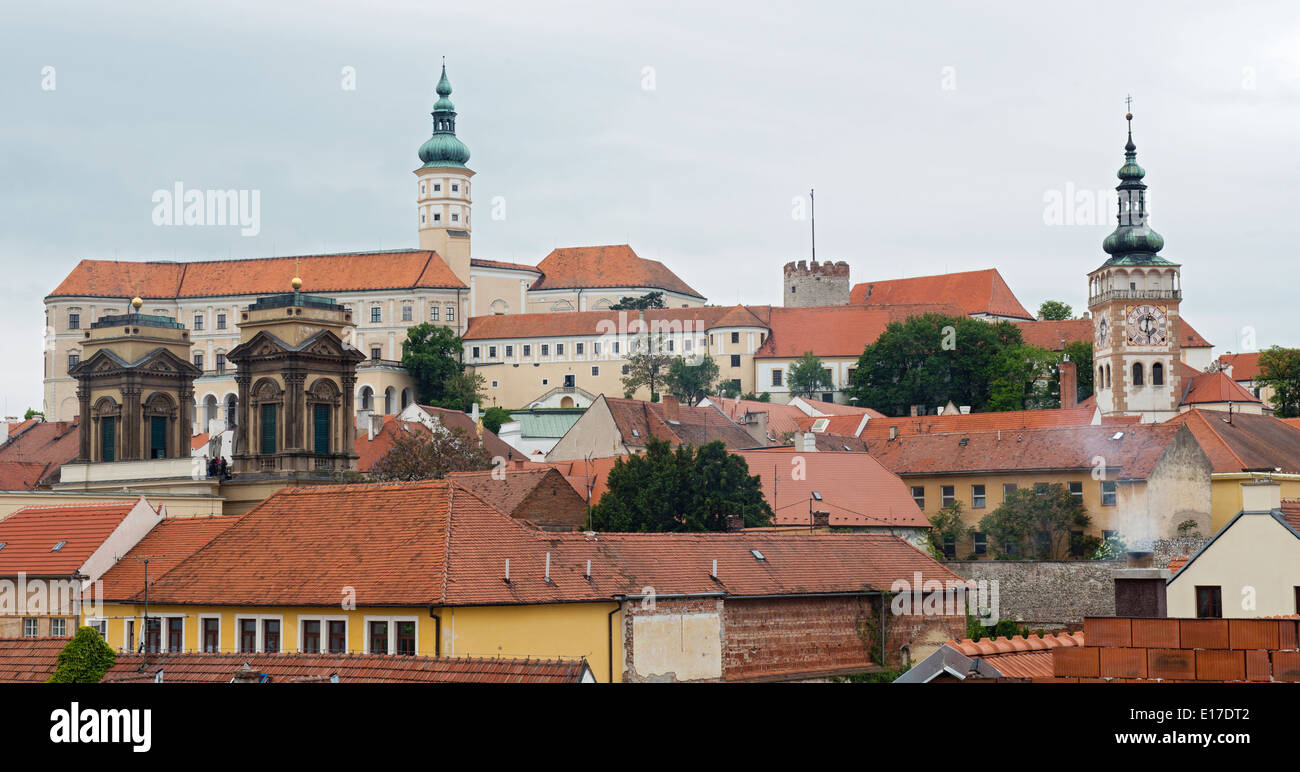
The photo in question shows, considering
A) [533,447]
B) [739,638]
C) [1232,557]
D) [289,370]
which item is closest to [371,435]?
[533,447]

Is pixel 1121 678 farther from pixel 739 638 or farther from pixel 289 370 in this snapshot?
pixel 289 370

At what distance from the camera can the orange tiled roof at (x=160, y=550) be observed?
37.7 metres

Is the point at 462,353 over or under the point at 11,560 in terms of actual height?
over

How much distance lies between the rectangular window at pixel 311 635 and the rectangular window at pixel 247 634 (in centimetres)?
144

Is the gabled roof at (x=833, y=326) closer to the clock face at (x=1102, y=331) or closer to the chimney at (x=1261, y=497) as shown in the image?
the clock face at (x=1102, y=331)

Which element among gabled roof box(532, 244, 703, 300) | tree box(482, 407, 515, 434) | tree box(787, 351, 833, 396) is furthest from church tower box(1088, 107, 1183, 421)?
gabled roof box(532, 244, 703, 300)

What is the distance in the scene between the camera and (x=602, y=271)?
535ft

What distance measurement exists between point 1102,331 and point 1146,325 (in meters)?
2.82

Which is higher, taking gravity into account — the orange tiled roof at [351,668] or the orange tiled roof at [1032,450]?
the orange tiled roof at [1032,450]

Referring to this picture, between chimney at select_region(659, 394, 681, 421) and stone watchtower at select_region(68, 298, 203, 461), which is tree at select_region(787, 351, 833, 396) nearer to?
chimney at select_region(659, 394, 681, 421)

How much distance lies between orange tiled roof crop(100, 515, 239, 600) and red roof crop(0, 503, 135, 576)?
76 centimetres

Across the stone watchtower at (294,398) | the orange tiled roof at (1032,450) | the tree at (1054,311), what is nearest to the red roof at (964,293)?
the tree at (1054,311)
